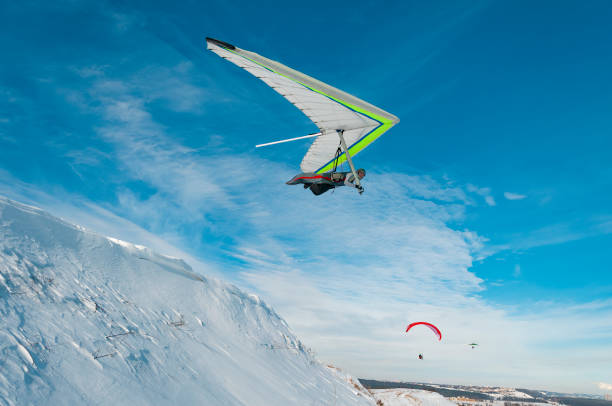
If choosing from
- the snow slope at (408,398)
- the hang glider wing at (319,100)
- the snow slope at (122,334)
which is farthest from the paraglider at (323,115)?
the snow slope at (408,398)

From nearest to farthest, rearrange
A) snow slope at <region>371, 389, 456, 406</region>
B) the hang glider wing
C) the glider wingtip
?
1. the glider wingtip
2. the hang glider wing
3. snow slope at <region>371, 389, 456, 406</region>

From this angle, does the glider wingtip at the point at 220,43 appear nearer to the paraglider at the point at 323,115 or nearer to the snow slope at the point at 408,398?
the paraglider at the point at 323,115

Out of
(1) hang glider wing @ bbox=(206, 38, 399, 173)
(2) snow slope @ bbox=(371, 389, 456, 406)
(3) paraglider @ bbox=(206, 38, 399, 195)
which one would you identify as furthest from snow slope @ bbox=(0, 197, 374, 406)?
(1) hang glider wing @ bbox=(206, 38, 399, 173)

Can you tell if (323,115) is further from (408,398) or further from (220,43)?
(408,398)

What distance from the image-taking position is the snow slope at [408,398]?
23278mm

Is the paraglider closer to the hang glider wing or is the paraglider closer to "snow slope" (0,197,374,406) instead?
the hang glider wing

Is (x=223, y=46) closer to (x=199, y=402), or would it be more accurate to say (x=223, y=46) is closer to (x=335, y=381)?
(x=199, y=402)

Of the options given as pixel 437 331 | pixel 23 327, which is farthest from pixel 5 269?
pixel 437 331

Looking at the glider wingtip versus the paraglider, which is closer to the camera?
the glider wingtip

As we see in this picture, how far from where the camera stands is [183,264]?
787 inches

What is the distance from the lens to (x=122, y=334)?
11180 millimetres

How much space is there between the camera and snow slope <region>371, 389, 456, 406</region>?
23278 millimetres

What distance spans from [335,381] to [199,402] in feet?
36.8

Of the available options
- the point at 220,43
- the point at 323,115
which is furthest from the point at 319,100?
the point at 220,43
